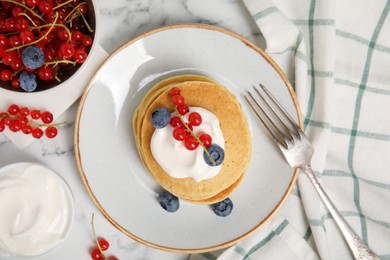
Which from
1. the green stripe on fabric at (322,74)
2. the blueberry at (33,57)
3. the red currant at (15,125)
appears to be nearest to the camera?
the blueberry at (33,57)

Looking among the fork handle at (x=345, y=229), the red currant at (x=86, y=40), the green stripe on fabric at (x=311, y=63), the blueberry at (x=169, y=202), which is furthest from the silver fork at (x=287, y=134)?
the red currant at (x=86, y=40)

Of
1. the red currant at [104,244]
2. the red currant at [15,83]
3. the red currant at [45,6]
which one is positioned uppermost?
the red currant at [45,6]

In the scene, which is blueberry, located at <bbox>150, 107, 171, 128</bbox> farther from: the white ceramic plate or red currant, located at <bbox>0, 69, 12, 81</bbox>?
red currant, located at <bbox>0, 69, 12, 81</bbox>

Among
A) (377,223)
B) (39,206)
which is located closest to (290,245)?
(377,223)

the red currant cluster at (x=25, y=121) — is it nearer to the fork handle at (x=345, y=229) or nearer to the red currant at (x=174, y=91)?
the red currant at (x=174, y=91)

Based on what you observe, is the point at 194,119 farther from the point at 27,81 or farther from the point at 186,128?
the point at 27,81

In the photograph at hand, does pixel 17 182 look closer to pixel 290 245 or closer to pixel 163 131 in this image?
pixel 163 131

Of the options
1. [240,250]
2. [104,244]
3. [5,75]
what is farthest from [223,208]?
[5,75]
